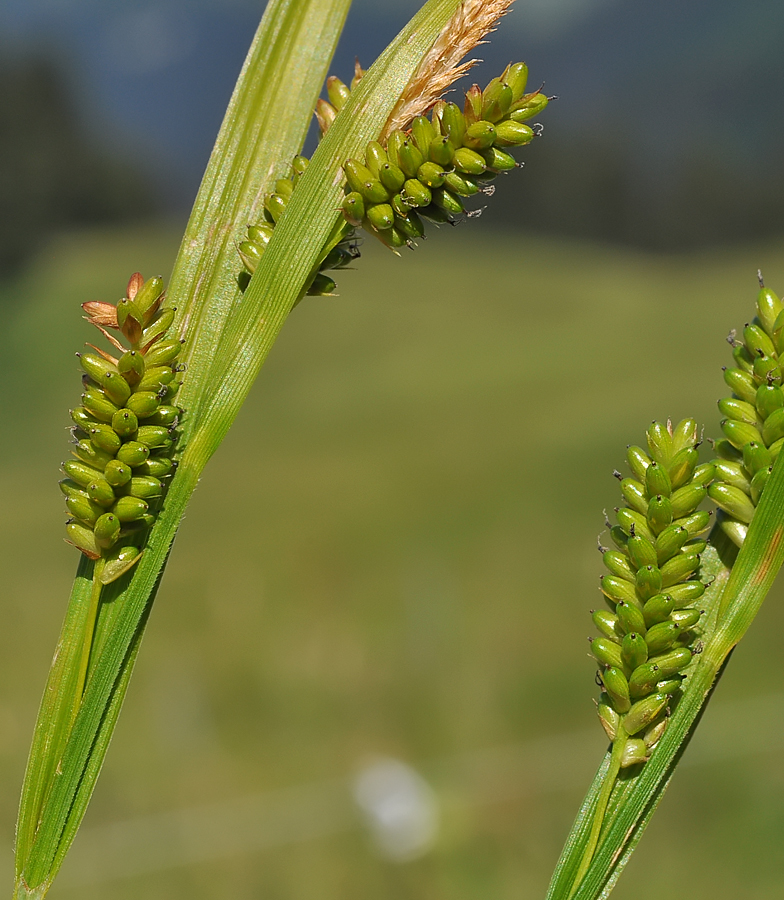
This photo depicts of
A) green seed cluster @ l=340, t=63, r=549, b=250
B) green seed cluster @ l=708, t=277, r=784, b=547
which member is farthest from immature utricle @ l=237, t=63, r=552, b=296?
green seed cluster @ l=708, t=277, r=784, b=547

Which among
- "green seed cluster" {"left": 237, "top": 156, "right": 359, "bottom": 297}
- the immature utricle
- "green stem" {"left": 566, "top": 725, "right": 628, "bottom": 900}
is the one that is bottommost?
"green stem" {"left": 566, "top": 725, "right": 628, "bottom": 900}

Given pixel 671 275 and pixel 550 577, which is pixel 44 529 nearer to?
pixel 550 577

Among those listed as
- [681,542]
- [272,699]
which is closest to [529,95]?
[681,542]

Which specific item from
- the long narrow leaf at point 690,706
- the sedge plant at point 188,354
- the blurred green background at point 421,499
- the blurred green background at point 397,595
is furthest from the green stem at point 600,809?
the blurred green background at point 397,595

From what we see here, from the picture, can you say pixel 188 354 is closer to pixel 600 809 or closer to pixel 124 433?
pixel 124 433

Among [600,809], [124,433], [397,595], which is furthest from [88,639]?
[397,595]

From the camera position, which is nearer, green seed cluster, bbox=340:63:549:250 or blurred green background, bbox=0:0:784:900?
green seed cluster, bbox=340:63:549:250

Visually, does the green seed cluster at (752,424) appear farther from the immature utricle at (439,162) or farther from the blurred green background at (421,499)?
the blurred green background at (421,499)

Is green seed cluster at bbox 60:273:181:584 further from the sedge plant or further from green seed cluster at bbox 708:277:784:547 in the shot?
green seed cluster at bbox 708:277:784:547
